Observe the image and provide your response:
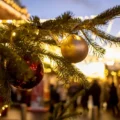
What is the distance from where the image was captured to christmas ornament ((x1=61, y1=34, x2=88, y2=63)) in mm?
1727

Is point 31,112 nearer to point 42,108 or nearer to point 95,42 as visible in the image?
point 42,108

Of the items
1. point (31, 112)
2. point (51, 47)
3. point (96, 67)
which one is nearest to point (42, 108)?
point (31, 112)

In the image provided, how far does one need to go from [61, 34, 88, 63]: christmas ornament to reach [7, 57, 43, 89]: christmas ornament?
0.15 meters

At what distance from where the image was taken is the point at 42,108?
12711 millimetres

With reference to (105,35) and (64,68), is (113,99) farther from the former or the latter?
(64,68)

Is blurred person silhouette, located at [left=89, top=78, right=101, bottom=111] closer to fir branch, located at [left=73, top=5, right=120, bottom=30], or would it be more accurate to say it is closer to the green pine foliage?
the green pine foliage

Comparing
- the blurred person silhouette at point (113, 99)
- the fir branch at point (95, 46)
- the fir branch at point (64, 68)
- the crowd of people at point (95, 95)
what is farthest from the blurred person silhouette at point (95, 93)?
the fir branch at point (64, 68)

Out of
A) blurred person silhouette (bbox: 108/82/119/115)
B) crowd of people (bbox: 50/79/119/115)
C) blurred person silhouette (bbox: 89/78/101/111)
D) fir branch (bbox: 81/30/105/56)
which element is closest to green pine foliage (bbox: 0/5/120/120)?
fir branch (bbox: 81/30/105/56)

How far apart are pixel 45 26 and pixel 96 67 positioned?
1064 cm

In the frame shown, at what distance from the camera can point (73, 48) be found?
5.70ft

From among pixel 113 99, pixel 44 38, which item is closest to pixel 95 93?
pixel 113 99

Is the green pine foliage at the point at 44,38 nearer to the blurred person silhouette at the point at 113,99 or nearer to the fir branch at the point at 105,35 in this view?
the fir branch at the point at 105,35

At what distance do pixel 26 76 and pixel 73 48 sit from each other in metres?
0.39

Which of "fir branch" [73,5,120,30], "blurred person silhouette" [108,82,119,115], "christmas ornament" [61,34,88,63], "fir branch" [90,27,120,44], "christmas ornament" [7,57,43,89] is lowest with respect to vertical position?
"blurred person silhouette" [108,82,119,115]
